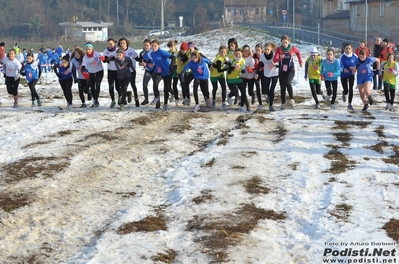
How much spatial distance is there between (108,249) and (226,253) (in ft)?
4.15

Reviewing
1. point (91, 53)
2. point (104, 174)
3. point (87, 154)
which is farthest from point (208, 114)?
point (104, 174)

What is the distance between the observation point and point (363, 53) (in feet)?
53.4

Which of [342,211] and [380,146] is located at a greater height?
[380,146]

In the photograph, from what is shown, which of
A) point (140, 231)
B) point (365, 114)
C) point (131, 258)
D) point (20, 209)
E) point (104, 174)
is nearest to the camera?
point (131, 258)

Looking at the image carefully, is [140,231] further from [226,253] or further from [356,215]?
[356,215]

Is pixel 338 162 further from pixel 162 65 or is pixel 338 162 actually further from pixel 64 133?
pixel 162 65

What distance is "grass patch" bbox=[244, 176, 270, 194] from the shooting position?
9.27 meters

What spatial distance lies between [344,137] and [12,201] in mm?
6412

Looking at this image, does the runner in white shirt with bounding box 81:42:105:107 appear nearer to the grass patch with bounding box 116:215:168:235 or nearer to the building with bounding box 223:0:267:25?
the grass patch with bounding box 116:215:168:235

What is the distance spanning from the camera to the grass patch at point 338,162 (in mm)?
10414

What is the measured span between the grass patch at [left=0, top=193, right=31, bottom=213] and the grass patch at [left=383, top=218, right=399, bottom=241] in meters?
4.49

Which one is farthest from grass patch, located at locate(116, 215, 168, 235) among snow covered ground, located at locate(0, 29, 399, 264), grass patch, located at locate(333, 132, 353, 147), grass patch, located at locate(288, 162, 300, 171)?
grass patch, located at locate(333, 132, 353, 147)

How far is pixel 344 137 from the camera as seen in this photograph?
12.8 m

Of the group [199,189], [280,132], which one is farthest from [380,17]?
[199,189]
